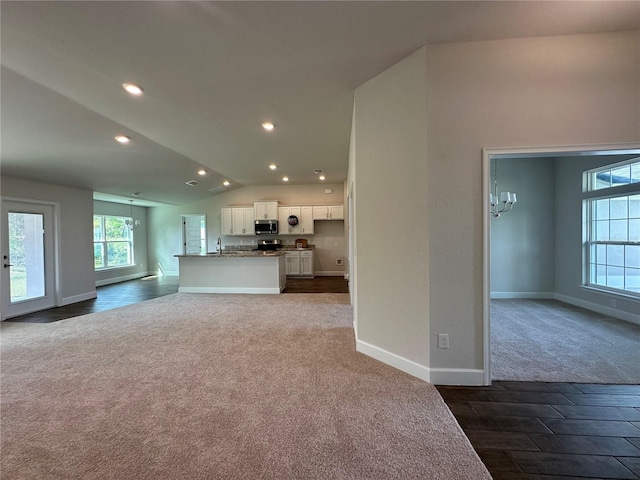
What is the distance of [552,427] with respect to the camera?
6.01 feet

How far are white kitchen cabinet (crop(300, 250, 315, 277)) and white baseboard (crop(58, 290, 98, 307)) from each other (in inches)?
197

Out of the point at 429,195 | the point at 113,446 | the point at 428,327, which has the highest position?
the point at 429,195

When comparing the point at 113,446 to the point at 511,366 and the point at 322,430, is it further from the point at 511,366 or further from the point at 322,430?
the point at 511,366

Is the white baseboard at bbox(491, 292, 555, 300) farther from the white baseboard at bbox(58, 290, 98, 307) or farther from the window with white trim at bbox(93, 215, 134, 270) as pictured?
the window with white trim at bbox(93, 215, 134, 270)

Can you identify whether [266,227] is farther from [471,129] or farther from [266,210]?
[471,129]

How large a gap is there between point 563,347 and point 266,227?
6966 millimetres

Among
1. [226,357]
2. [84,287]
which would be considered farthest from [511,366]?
[84,287]

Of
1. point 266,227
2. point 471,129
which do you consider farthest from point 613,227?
point 266,227

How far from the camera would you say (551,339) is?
3311 mm

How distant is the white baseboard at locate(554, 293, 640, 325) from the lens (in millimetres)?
3830

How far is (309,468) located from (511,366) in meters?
2.23

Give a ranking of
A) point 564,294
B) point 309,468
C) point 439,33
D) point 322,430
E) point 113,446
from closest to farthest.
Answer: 1. point 309,468
2. point 113,446
3. point 322,430
4. point 439,33
5. point 564,294

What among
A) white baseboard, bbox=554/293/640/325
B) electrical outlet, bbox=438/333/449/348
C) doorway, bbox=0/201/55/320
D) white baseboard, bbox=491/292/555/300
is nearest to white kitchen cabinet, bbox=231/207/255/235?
doorway, bbox=0/201/55/320

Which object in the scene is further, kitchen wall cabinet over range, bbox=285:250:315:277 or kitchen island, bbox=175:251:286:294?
kitchen wall cabinet over range, bbox=285:250:315:277
